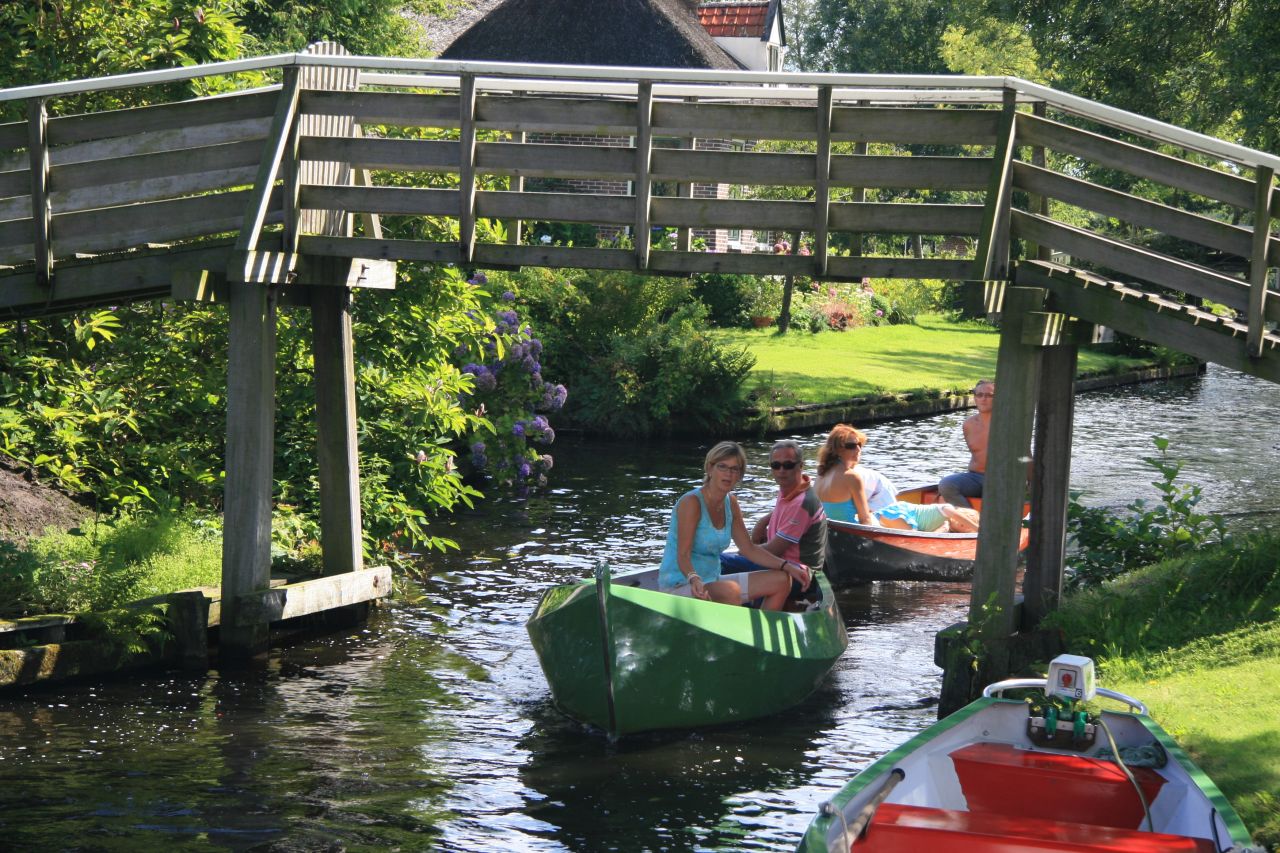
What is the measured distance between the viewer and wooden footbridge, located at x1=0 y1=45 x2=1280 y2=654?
9391 millimetres

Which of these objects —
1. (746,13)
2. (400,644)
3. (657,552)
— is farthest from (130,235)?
(746,13)

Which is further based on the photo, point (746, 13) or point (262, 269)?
point (746, 13)

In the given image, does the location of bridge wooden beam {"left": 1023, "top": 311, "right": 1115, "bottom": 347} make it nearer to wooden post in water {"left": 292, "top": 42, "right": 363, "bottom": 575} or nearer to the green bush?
wooden post in water {"left": 292, "top": 42, "right": 363, "bottom": 575}

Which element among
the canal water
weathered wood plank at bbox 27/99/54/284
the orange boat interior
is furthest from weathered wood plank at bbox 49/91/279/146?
the orange boat interior

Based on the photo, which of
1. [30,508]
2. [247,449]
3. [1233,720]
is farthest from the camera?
[30,508]

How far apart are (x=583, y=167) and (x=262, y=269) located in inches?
91.5

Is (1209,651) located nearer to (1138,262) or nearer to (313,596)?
(1138,262)

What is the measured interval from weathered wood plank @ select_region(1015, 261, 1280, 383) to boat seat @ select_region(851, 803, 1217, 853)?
383 centimetres

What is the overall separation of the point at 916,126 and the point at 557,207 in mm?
2507

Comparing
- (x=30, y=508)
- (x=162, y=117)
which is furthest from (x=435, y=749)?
(x=162, y=117)

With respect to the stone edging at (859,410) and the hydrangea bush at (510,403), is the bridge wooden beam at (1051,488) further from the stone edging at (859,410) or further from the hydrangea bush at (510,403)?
the stone edging at (859,410)

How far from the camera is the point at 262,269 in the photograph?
10211mm

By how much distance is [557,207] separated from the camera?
10.3 meters

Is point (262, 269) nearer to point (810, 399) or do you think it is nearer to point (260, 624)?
point (260, 624)
